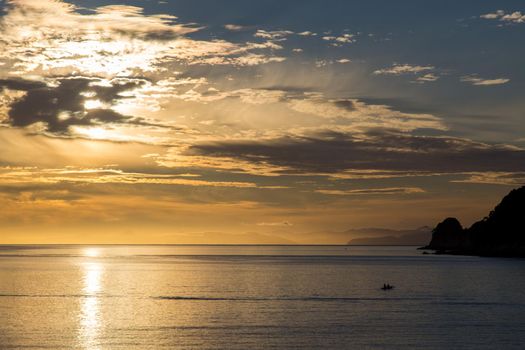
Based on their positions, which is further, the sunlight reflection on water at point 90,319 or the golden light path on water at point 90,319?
the sunlight reflection on water at point 90,319

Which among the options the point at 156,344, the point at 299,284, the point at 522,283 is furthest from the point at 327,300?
the point at 522,283

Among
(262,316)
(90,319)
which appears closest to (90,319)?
(90,319)

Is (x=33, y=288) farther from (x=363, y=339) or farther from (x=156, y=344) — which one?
(x=363, y=339)

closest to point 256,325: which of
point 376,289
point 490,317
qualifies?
point 490,317

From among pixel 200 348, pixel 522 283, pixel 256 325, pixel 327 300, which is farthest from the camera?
pixel 522 283

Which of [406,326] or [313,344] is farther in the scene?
[406,326]

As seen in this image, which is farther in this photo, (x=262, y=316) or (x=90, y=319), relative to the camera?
(x=262, y=316)

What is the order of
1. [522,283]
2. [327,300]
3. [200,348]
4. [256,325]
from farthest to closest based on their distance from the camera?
[522,283] < [327,300] < [256,325] < [200,348]

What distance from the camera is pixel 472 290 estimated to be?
123 m

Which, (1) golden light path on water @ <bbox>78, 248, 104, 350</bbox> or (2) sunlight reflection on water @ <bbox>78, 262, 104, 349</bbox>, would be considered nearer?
(1) golden light path on water @ <bbox>78, 248, 104, 350</bbox>

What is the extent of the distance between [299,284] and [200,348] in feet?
255

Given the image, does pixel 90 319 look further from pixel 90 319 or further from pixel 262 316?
pixel 262 316

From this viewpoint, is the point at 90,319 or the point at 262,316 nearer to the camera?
the point at 90,319

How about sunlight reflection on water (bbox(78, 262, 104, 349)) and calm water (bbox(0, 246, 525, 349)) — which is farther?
sunlight reflection on water (bbox(78, 262, 104, 349))
